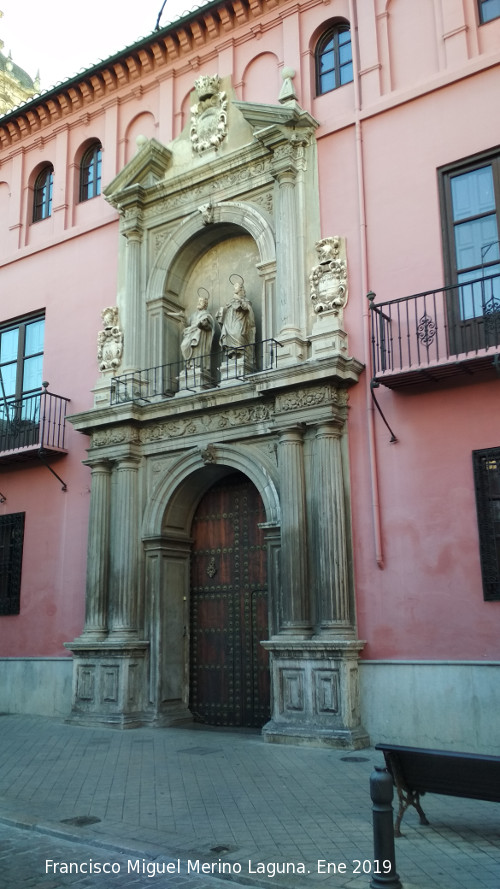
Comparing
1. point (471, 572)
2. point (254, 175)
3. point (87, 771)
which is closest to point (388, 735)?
point (471, 572)

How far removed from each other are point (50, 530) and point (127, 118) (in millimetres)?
7870

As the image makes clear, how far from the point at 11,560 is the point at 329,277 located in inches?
312

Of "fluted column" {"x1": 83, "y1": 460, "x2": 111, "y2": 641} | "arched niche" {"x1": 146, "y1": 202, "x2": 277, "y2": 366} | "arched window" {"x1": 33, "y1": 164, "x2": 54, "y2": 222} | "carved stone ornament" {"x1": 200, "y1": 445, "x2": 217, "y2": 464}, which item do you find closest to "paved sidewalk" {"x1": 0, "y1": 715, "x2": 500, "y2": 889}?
"fluted column" {"x1": 83, "y1": 460, "x2": 111, "y2": 641}

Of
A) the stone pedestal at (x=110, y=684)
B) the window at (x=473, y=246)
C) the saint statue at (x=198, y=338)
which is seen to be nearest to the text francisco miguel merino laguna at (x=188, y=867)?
the stone pedestal at (x=110, y=684)

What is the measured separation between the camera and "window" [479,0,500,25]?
1115 cm

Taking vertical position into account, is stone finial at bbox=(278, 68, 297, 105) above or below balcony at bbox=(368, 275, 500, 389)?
above

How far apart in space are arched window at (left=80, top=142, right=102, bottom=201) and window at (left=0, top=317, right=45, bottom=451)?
8.77ft

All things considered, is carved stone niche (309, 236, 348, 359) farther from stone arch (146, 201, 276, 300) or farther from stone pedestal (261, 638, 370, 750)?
stone pedestal (261, 638, 370, 750)

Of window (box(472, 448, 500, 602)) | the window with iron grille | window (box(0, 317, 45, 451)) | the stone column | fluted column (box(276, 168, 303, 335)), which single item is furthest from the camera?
window (box(0, 317, 45, 451))

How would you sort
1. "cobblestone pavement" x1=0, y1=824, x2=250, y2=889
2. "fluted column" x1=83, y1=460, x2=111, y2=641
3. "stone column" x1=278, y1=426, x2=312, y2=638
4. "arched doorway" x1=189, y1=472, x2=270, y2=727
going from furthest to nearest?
"fluted column" x1=83, y1=460, x2=111, y2=641 → "arched doorway" x1=189, y1=472, x2=270, y2=727 → "stone column" x1=278, y1=426, x2=312, y2=638 → "cobblestone pavement" x1=0, y1=824, x2=250, y2=889

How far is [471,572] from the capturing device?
384 inches

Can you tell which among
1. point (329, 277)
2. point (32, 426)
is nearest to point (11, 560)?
point (32, 426)

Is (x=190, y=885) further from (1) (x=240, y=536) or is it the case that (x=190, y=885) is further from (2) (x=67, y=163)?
(2) (x=67, y=163)

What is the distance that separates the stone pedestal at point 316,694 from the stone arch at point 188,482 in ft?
7.71
